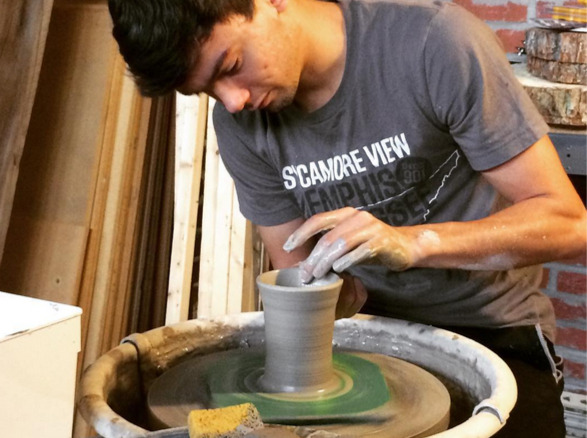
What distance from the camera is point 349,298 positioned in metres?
1.51

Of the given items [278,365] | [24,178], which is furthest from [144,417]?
[24,178]

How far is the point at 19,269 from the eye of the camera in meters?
2.16

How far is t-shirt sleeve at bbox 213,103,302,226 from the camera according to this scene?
164 centimetres

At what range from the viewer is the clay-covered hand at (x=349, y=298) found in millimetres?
1481

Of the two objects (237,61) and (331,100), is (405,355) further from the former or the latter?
(237,61)

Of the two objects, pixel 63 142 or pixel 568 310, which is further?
pixel 568 310

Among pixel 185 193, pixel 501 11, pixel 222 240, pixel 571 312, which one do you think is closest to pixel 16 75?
pixel 185 193

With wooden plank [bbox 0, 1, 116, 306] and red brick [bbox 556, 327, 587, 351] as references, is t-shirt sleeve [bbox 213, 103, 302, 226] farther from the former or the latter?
red brick [bbox 556, 327, 587, 351]

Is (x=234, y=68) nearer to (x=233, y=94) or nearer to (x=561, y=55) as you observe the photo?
(x=233, y=94)

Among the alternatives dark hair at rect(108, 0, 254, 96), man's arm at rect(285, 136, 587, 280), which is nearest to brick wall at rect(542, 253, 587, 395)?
man's arm at rect(285, 136, 587, 280)

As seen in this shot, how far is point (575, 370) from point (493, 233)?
5.47ft

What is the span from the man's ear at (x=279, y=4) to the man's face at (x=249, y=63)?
14 mm

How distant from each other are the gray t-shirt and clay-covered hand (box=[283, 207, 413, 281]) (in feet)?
0.87

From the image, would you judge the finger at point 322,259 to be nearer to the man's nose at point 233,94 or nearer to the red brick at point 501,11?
the man's nose at point 233,94
